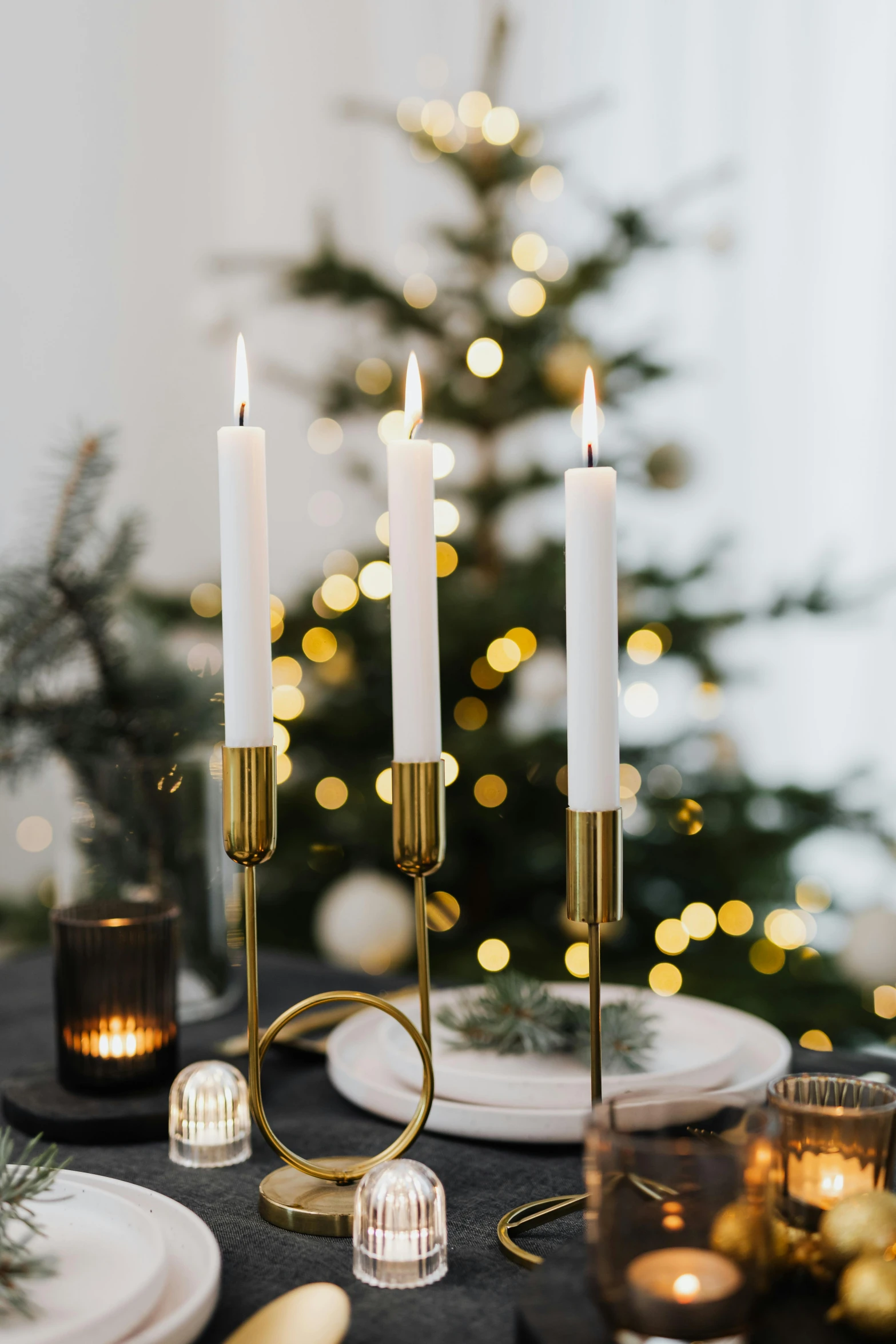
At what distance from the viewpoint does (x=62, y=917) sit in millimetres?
740

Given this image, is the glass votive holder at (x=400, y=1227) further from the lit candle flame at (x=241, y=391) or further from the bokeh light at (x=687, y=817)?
the bokeh light at (x=687, y=817)

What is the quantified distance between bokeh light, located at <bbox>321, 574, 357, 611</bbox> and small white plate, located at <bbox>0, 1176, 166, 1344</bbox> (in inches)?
51.3

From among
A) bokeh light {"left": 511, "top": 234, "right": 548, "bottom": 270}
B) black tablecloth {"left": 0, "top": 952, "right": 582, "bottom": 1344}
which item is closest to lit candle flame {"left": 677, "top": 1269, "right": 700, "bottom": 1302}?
black tablecloth {"left": 0, "top": 952, "right": 582, "bottom": 1344}

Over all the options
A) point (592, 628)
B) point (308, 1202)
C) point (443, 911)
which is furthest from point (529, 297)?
point (308, 1202)

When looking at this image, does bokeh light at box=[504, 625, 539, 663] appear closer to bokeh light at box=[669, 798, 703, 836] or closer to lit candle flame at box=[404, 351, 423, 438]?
bokeh light at box=[669, 798, 703, 836]

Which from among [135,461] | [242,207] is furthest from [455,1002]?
[242,207]

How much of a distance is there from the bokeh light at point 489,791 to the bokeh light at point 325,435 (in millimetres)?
730

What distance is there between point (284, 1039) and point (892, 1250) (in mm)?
492

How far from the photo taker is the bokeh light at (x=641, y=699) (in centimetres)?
198

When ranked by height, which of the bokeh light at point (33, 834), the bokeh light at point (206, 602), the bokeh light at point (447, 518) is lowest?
the bokeh light at point (33, 834)

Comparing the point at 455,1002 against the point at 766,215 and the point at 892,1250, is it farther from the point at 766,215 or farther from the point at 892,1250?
the point at 766,215

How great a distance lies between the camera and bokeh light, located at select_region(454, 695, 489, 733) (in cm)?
184

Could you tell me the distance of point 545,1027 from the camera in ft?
2.33

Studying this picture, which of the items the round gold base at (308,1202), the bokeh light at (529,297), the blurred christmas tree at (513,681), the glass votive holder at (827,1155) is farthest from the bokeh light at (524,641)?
the glass votive holder at (827,1155)
